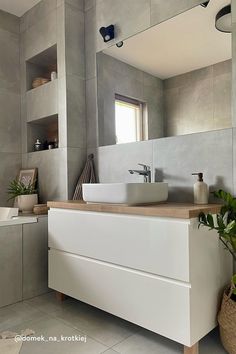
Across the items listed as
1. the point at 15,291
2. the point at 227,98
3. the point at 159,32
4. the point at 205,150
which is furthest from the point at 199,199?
the point at 15,291

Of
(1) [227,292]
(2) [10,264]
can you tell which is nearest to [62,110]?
(2) [10,264]

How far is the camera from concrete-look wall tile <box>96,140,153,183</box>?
6.89 feet

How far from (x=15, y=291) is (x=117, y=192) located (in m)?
1.16

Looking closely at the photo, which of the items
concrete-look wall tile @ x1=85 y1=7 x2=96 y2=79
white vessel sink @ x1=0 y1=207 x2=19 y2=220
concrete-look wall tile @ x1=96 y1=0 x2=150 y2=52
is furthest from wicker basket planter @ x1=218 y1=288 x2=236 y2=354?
concrete-look wall tile @ x1=85 y1=7 x2=96 y2=79

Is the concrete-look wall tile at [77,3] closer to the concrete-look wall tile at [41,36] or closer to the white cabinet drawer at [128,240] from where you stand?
the concrete-look wall tile at [41,36]

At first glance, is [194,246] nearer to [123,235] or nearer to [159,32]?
[123,235]

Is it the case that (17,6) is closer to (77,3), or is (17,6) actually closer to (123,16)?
(77,3)

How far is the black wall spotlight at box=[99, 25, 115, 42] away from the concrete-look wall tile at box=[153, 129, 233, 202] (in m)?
A: 0.99

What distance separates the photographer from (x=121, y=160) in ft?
7.42

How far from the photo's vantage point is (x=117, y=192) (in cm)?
165

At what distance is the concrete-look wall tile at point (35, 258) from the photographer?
85.3 inches

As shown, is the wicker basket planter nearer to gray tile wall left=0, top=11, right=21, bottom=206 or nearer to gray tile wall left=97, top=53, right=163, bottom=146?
gray tile wall left=97, top=53, right=163, bottom=146

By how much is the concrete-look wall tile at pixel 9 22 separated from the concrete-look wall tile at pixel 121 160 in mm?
1669

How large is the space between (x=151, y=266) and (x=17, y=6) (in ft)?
9.17
